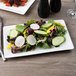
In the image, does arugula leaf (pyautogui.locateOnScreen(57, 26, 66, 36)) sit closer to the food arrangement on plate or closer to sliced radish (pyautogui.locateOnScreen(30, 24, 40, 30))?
sliced radish (pyautogui.locateOnScreen(30, 24, 40, 30))

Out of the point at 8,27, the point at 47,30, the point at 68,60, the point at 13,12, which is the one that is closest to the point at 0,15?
the point at 13,12

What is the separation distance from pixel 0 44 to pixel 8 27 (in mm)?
164

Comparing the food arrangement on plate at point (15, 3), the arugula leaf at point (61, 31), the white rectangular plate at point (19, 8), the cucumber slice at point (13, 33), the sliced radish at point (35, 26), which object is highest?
the food arrangement on plate at point (15, 3)

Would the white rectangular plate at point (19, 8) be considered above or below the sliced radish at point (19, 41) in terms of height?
above

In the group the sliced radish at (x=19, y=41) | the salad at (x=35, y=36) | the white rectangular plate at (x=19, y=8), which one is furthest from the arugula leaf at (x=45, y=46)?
the white rectangular plate at (x=19, y=8)

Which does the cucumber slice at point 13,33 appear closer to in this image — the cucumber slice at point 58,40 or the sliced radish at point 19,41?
the sliced radish at point 19,41

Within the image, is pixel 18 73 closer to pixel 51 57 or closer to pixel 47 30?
pixel 51 57

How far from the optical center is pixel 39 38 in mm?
1137

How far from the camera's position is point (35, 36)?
1.17 m

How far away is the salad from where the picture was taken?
111 centimetres

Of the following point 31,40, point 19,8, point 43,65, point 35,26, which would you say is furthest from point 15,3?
point 43,65

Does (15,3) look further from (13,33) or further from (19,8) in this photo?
(13,33)

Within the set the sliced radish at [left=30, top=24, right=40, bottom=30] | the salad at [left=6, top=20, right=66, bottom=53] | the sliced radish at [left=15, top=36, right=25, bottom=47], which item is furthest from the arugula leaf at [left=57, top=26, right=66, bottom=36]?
the sliced radish at [left=15, top=36, right=25, bottom=47]

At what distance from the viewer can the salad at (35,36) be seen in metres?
1.11
